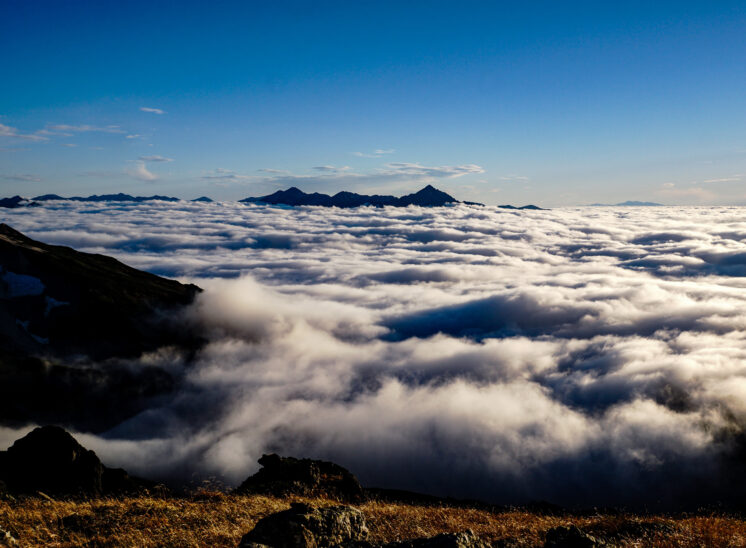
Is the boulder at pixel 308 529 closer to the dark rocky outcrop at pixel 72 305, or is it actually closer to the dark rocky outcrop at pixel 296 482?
the dark rocky outcrop at pixel 296 482

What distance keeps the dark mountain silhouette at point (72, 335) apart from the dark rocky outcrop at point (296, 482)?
244 ft

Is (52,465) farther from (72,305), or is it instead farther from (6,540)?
(72,305)

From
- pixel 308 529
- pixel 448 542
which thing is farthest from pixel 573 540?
pixel 308 529

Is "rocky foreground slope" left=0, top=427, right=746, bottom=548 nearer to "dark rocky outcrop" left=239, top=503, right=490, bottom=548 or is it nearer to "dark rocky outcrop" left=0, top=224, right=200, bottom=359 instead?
"dark rocky outcrop" left=239, top=503, right=490, bottom=548

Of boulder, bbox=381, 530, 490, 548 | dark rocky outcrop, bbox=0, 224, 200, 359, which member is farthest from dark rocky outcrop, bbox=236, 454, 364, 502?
dark rocky outcrop, bbox=0, 224, 200, 359

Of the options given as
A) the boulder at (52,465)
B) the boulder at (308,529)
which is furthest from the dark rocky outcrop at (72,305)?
the boulder at (308,529)

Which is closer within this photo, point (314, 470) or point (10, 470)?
point (10, 470)

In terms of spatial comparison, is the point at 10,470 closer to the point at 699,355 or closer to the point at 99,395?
the point at 99,395

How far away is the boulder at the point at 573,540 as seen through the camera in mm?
12026

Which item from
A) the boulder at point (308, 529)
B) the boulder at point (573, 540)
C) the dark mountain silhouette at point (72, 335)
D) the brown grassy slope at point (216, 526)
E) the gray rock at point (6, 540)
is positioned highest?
the gray rock at point (6, 540)

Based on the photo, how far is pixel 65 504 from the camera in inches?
676

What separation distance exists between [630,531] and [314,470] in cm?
2243

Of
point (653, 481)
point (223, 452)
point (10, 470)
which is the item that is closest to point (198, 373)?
point (223, 452)

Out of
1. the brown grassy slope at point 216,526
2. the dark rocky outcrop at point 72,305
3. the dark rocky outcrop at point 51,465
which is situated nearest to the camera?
the brown grassy slope at point 216,526
